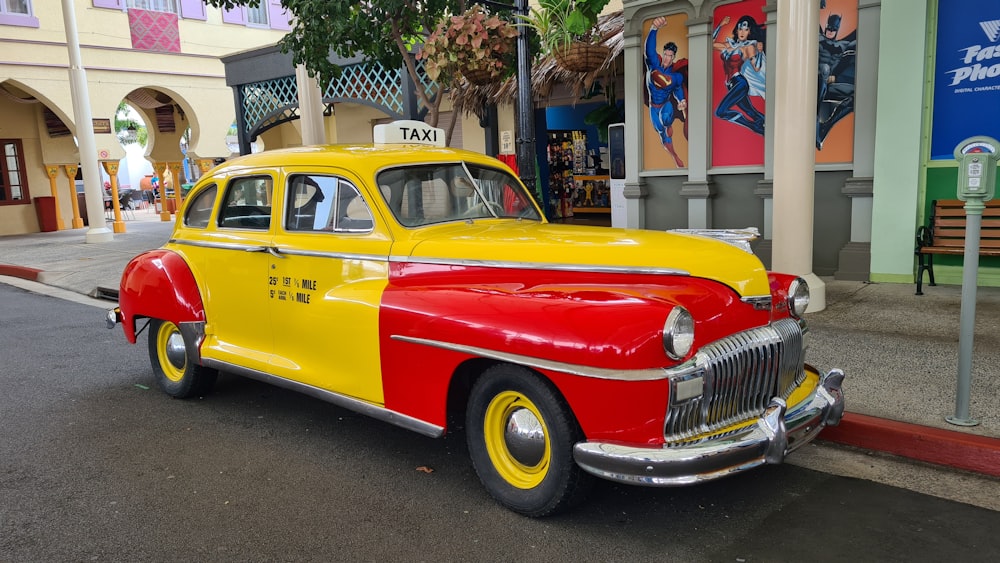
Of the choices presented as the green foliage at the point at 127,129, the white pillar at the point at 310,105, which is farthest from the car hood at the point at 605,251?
the green foliage at the point at 127,129

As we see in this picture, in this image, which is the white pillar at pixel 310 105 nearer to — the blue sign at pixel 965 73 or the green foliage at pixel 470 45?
the green foliage at pixel 470 45

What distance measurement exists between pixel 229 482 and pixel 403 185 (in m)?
1.94

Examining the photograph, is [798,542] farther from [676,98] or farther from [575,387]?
[676,98]

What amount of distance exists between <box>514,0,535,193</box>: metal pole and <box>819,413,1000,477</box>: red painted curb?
2.93 metres

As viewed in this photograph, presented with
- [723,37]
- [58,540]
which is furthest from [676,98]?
[58,540]

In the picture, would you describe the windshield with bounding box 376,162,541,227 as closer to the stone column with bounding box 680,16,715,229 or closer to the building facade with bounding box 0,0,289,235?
the stone column with bounding box 680,16,715,229

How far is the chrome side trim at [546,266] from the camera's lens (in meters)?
3.36


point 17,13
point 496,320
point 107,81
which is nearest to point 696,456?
point 496,320

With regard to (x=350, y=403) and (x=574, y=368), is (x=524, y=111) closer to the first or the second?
(x=350, y=403)

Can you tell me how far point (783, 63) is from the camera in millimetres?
6719

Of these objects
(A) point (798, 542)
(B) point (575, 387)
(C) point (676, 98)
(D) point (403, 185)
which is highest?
(C) point (676, 98)

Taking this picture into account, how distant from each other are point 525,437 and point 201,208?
3.32 metres

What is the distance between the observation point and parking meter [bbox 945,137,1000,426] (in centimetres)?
379

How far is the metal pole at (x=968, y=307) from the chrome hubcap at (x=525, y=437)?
94.0 inches
